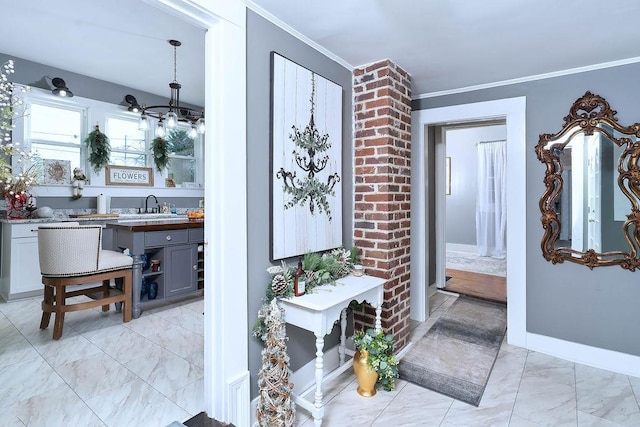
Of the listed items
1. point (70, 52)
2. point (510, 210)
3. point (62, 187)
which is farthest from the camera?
point (62, 187)

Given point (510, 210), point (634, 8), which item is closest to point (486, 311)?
point (510, 210)

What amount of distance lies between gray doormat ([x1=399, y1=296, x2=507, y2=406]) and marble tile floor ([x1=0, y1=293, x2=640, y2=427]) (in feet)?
0.27

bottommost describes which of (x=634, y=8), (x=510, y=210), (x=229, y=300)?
(x=229, y=300)

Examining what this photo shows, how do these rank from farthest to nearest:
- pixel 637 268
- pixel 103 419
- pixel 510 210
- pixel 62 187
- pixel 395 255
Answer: pixel 62 187
pixel 510 210
pixel 395 255
pixel 637 268
pixel 103 419

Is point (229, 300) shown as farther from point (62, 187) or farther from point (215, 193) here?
point (62, 187)

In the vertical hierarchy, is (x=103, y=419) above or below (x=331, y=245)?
below

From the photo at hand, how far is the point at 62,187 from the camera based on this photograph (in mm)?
4156

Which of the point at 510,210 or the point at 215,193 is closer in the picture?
the point at 215,193

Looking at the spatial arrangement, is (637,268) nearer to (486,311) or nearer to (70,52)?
(486,311)

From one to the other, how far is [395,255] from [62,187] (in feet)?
14.3

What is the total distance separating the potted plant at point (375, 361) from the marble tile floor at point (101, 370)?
3.36 ft

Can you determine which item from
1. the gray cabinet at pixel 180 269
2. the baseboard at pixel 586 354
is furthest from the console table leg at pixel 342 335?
the gray cabinet at pixel 180 269

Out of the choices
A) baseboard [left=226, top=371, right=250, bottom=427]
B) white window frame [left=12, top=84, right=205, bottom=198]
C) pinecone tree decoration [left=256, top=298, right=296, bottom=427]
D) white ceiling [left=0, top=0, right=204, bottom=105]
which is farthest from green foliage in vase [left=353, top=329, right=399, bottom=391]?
white window frame [left=12, top=84, right=205, bottom=198]

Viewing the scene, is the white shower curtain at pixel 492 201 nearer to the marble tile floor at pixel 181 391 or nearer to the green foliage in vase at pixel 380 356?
the marble tile floor at pixel 181 391
